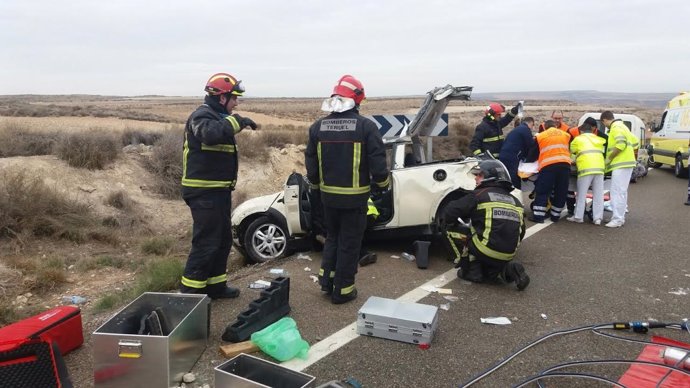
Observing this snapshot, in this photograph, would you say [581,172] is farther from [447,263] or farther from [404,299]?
[404,299]

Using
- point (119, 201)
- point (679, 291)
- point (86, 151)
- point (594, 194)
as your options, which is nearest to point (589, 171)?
point (594, 194)

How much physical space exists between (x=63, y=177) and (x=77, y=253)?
3641mm

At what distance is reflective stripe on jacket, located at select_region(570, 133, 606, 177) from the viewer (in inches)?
326

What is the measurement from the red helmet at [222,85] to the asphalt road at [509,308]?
79.7 inches

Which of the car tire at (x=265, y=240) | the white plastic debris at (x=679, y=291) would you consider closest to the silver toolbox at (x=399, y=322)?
the car tire at (x=265, y=240)

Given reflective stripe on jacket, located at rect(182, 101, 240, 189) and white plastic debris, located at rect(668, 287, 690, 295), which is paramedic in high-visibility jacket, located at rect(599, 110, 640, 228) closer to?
white plastic debris, located at rect(668, 287, 690, 295)

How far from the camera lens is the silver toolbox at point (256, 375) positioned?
3012 millimetres

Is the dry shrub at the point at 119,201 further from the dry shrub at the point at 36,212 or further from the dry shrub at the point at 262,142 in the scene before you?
the dry shrub at the point at 262,142

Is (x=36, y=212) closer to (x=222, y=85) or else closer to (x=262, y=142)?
(x=222, y=85)

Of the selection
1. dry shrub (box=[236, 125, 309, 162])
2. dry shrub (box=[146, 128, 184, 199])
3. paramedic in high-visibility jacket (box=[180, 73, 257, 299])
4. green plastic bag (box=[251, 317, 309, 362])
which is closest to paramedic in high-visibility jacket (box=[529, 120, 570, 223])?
paramedic in high-visibility jacket (box=[180, 73, 257, 299])

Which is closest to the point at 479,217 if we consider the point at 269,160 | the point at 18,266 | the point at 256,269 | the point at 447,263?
the point at 447,263

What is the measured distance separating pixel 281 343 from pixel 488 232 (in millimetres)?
2510

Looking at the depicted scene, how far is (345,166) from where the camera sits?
4.75 m

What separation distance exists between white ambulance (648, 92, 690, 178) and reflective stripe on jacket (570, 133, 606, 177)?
292 inches
